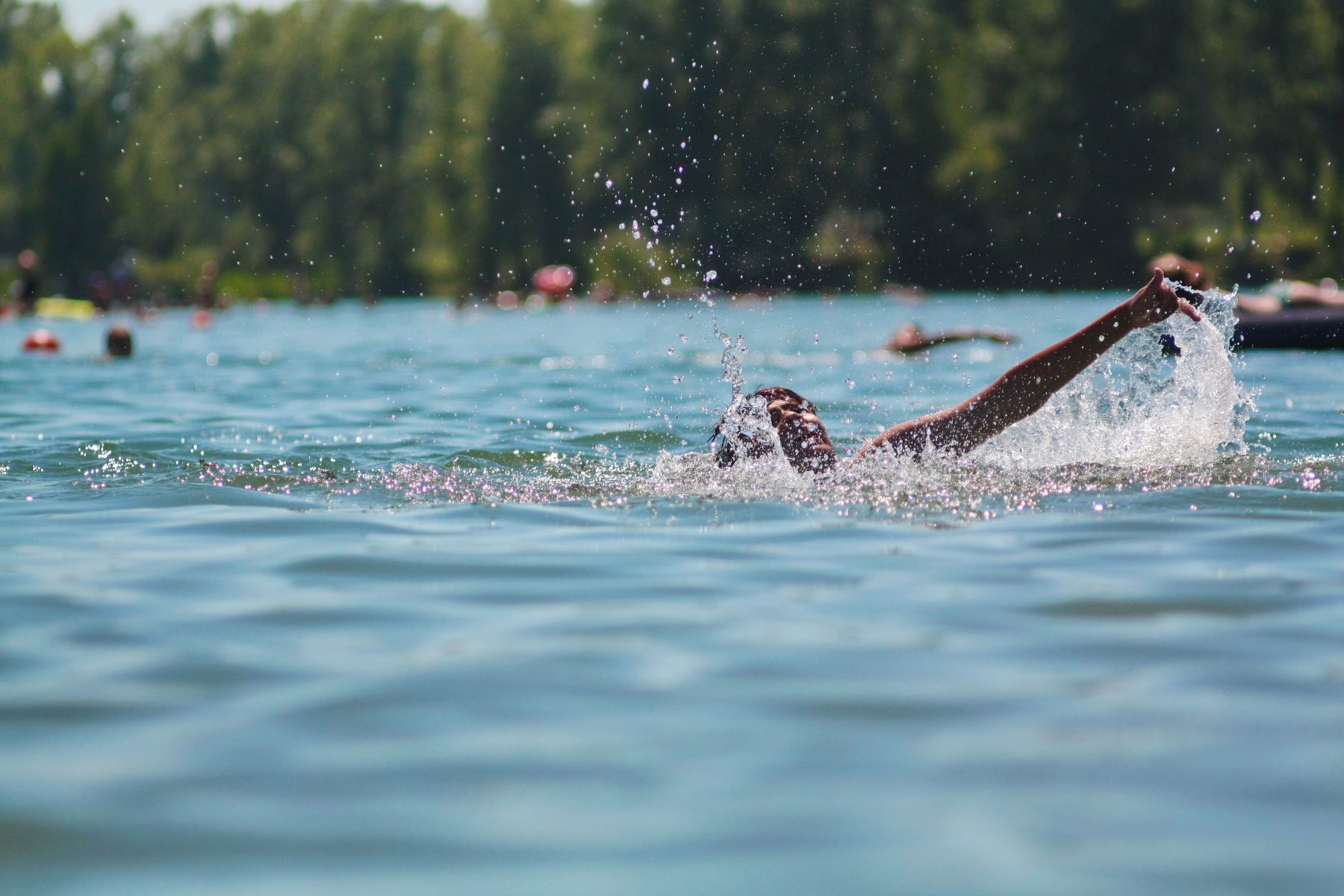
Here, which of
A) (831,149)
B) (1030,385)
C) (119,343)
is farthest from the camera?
(831,149)

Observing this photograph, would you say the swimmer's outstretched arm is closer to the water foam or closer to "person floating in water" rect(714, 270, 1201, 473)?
"person floating in water" rect(714, 270, 1201, 473)

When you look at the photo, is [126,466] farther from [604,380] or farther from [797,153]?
[797,153]

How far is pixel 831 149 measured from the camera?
2322 inches

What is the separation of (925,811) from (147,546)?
3500 millimetres

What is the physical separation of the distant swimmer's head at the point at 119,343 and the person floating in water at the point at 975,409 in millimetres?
13930

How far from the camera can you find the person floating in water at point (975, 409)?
6.17 meters

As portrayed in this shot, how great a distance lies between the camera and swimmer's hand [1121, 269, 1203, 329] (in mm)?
6121

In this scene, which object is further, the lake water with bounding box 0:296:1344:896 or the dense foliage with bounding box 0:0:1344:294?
the dense foliage with bounding box 0:0:1344:294

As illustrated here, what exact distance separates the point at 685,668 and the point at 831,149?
56.8 meters

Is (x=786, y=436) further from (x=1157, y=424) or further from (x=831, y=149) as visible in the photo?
(x=831, y=149)

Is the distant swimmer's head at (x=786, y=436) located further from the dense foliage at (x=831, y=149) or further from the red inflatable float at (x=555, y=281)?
the red inflatable float at (x=555, y=281)

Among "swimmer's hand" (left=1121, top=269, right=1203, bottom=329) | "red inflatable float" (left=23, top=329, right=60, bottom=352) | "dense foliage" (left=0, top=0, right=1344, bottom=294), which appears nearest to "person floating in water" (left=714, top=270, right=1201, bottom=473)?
"swimmer's hand" (left=1121, top=269, right=1203, bottom=329)

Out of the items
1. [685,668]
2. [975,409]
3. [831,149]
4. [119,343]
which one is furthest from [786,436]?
[831,149]

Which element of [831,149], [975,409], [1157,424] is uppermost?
[831,149]
